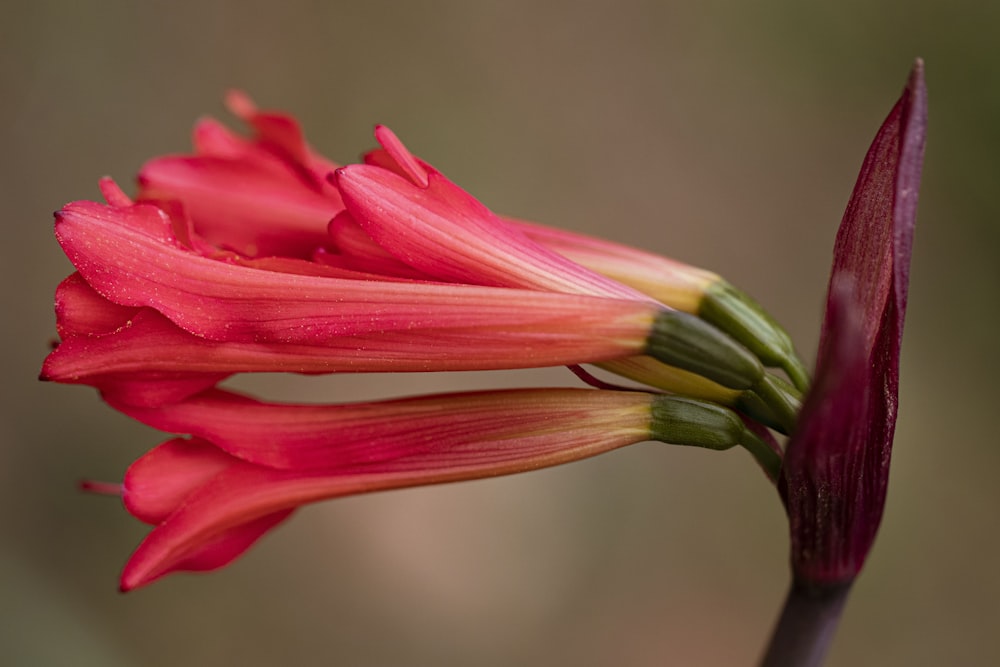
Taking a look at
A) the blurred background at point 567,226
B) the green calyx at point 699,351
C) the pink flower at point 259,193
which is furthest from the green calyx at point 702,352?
the blurred background at point 567,226

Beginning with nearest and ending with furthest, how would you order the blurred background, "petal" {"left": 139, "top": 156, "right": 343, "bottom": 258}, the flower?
the flower
"petal" {"left": 139, "top": 156, "right": 343, "bottom": 258}
the blurred background

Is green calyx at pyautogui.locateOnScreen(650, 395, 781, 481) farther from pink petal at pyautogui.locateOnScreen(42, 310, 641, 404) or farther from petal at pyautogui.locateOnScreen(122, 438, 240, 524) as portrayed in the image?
petal at pyautogui.locateOnScreen(122, 438, 240, 524)

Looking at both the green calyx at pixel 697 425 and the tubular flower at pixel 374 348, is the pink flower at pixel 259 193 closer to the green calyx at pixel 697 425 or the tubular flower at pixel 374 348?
the tubular flower at pixel 374 348

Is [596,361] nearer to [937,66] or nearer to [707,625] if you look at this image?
[707,625]

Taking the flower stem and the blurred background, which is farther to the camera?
the blurred background

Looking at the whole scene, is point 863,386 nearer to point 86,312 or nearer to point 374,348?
point 374,348

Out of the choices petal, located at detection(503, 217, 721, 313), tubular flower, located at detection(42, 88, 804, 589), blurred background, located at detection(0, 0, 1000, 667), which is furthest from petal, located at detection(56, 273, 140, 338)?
blurred background, located at detection(0, 0, 1000, 667)

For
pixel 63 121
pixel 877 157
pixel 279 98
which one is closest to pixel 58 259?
pixel 63 121

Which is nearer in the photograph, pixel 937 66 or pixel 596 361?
pixel 596 361
